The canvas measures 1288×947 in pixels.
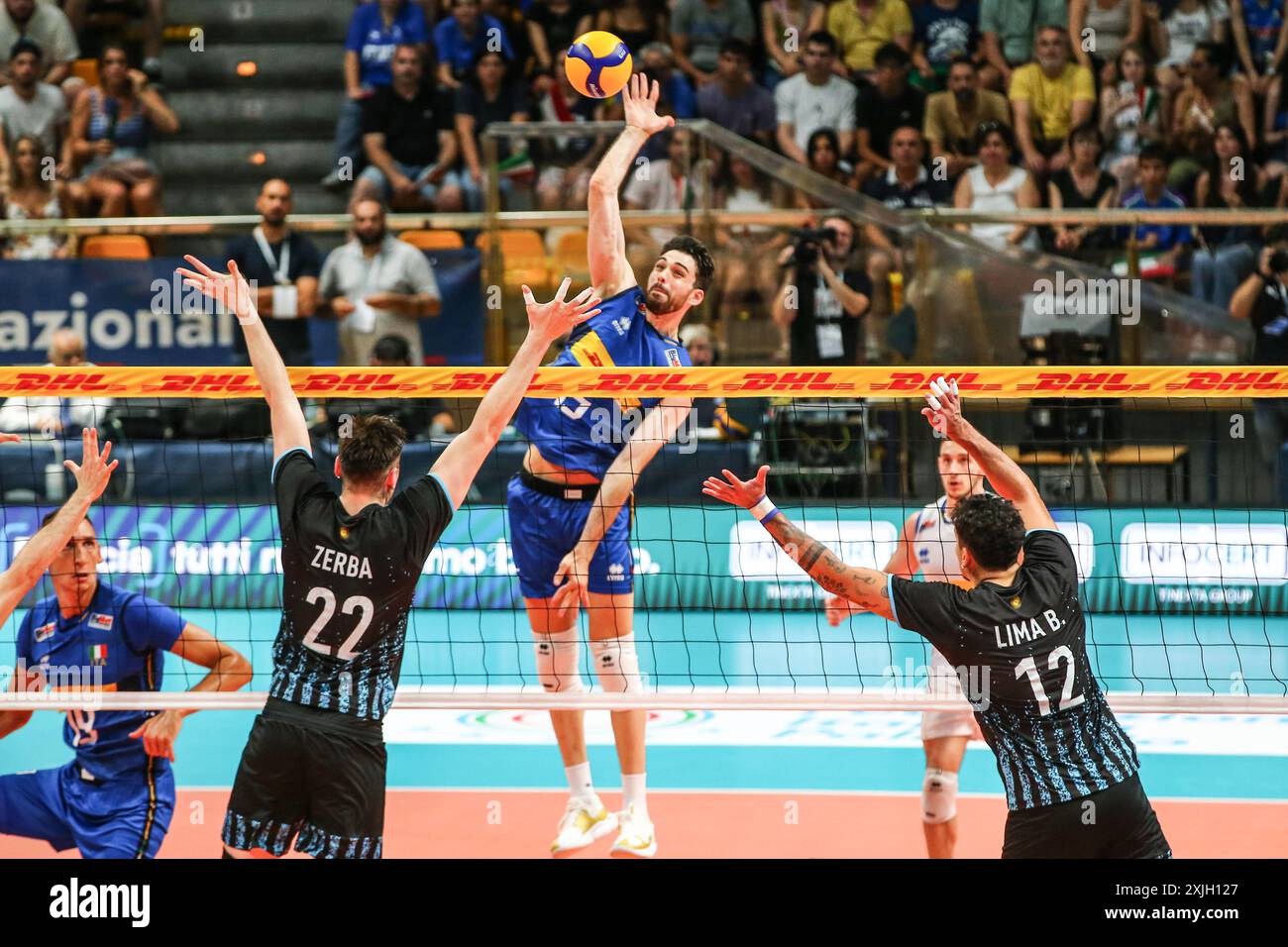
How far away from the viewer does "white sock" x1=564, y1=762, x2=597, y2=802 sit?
272 inches

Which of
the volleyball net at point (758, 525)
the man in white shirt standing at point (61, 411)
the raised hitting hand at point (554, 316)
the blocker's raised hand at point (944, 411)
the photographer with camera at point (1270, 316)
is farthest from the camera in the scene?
the photographer with camera at point (1270, 316)

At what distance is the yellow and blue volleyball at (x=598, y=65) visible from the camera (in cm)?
741

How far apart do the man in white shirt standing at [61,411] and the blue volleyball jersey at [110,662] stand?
507cm

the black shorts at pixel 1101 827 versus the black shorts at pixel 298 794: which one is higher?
the black shorts at pixel 298 794

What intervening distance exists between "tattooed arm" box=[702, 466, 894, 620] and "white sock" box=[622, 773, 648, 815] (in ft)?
6.52

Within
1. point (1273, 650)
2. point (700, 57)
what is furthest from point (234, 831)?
point (700, 57)

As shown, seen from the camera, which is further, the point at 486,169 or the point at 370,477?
the point at 486,169

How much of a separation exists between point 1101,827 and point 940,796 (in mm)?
1596

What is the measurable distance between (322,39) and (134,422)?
579cm

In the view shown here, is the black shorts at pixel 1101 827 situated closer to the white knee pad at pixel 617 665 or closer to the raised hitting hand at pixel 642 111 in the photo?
the white knee pad at pixel 617 665

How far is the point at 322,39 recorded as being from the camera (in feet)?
52.1

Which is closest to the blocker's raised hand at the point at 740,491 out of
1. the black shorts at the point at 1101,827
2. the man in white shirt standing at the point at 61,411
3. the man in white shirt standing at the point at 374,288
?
the black shorts at the point at 1101,827

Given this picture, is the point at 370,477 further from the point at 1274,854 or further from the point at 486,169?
the point at 486,169

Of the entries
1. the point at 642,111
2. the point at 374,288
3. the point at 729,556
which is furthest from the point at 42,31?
the point at 642,111
